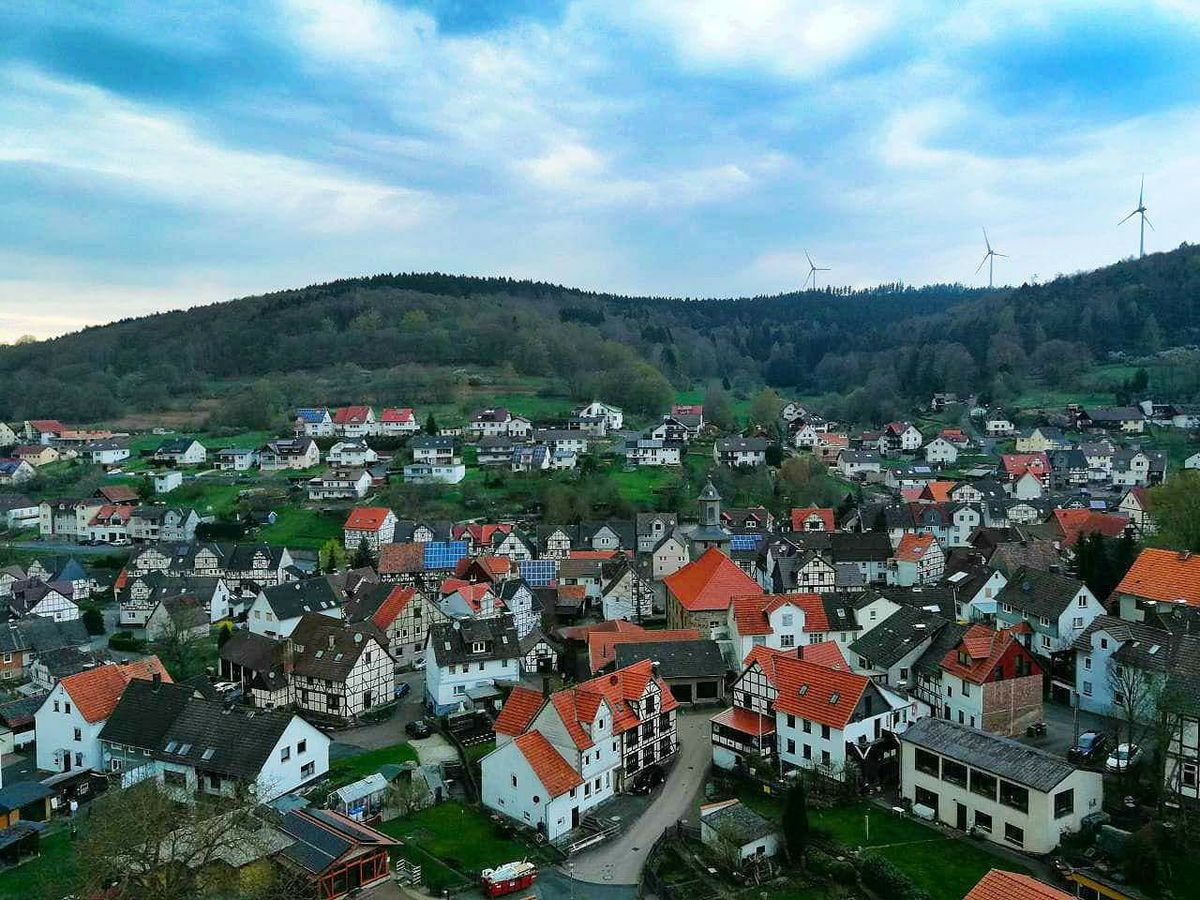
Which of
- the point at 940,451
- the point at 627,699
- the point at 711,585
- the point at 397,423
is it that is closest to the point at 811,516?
the point at 711,585

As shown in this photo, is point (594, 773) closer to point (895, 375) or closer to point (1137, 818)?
point (1137, 818)

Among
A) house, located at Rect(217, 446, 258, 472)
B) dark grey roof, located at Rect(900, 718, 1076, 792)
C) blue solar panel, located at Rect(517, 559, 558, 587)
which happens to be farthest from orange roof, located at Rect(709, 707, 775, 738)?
house, located at Rect(217, 446, 258, 472)

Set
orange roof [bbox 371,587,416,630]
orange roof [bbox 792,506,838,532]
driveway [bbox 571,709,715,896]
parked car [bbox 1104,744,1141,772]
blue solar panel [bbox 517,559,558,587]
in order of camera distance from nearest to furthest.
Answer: driveway [bbox 571,709,715,896]
parked car [bbox 1104,744,1141,772]
orange roof [bbox 371,587,416,630]
blue solar panel [bbox 517,559,558,587]
orange roof [bbox 792,506,838,532]

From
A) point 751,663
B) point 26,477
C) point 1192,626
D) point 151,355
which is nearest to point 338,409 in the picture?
point 26,477

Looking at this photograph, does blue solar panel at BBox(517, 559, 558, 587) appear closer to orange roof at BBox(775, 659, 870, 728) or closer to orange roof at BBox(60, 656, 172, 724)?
orange roof at BBox(60, 656, 172, 724)

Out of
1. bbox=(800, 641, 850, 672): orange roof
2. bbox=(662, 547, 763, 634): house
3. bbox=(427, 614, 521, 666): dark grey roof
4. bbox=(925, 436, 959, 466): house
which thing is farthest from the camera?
bbox=(925, 436, 959, 466): house

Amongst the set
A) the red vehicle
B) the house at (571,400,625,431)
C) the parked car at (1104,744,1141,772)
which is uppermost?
the house at (571,400,625,431)
